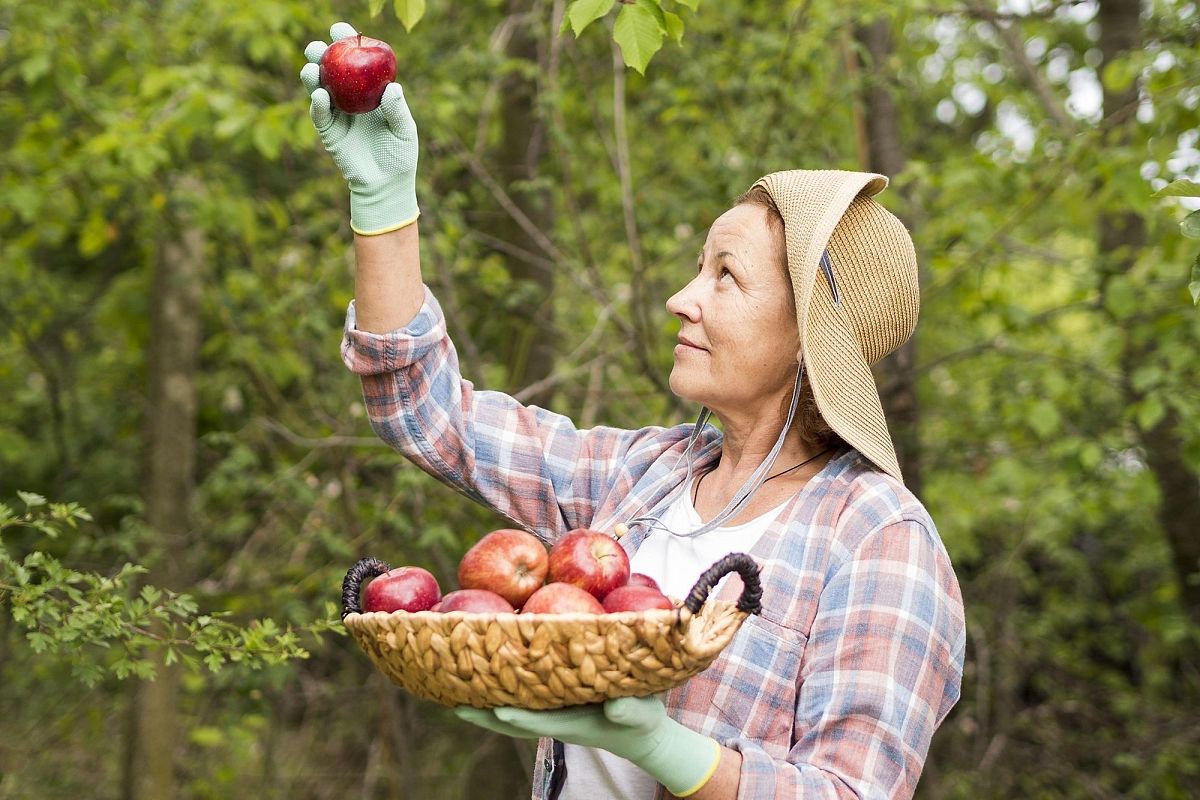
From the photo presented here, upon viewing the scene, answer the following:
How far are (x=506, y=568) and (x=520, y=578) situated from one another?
2 cm

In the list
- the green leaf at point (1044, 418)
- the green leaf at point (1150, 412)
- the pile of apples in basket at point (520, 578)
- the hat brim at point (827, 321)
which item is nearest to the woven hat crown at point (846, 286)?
the hat brim at point (827, 321)

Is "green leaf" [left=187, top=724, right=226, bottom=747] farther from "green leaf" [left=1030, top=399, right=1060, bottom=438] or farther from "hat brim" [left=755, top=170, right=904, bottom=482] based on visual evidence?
"hat brim" [left=755, top=170, right=904, bottom=482]

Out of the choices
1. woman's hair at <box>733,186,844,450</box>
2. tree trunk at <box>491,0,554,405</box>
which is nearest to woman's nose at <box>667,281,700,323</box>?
woman's hair at <box>733,186,844,450</box>

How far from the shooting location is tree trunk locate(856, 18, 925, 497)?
419 cm

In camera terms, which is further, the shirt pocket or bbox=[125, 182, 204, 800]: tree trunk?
bbox=[125, 182, 204, 800]: tree trunk

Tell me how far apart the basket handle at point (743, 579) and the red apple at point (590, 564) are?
174 mm

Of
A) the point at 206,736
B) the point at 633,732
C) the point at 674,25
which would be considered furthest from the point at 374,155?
the point at 206,736

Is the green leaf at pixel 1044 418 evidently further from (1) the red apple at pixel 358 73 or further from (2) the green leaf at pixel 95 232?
(2) the green leaf at pixel 95 232

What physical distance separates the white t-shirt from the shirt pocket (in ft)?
0.40

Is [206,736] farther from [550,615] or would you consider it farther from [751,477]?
[550,615]

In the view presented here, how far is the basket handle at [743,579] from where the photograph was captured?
4.62 ft

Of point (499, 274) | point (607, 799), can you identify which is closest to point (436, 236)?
point (499, 274)

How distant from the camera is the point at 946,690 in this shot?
1.70 metres

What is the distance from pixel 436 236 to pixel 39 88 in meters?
1.57
